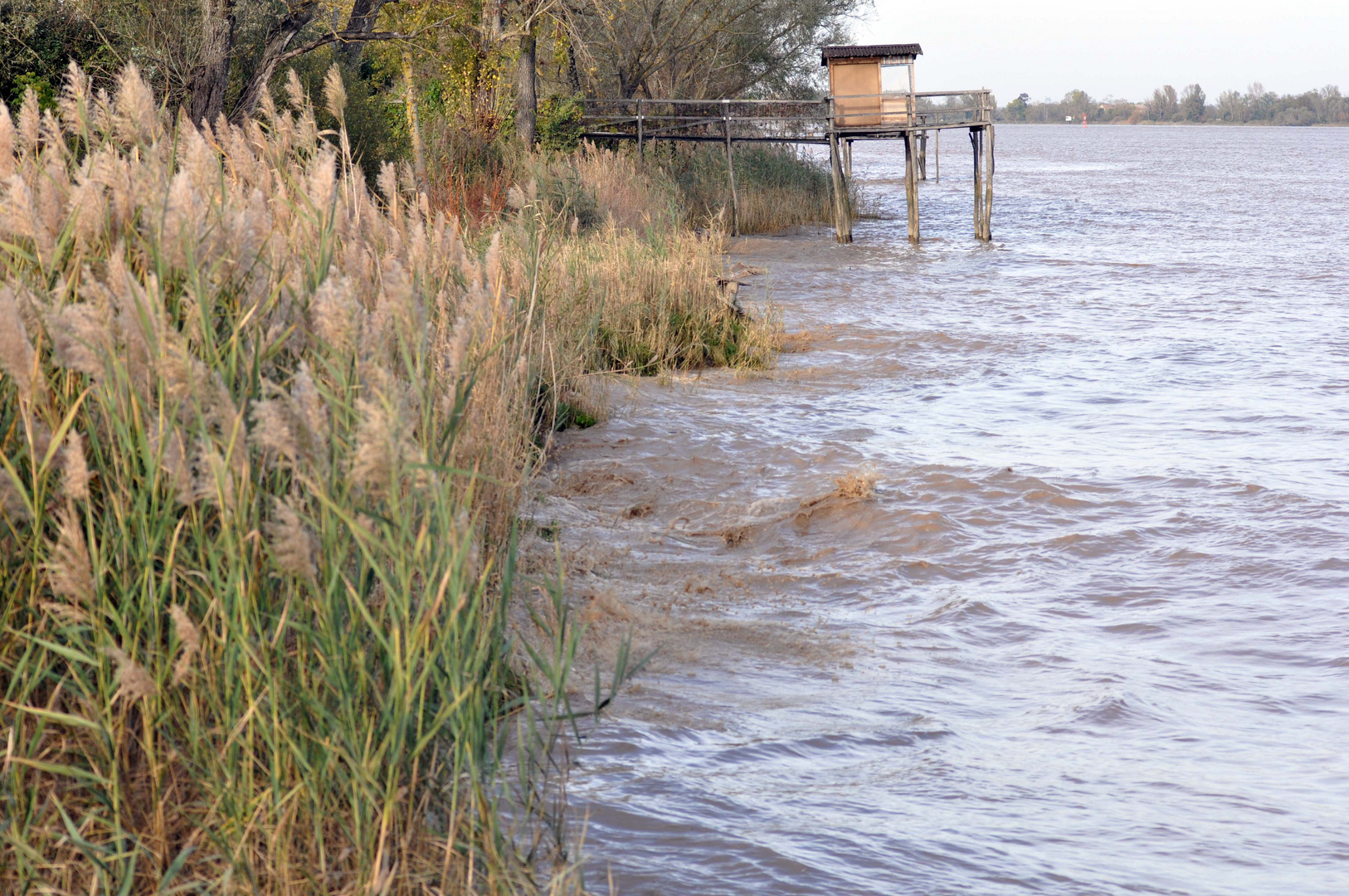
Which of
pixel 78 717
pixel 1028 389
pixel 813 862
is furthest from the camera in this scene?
pixel 1028 389

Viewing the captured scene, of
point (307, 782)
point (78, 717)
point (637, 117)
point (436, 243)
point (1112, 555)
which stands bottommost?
point (1112, 555)

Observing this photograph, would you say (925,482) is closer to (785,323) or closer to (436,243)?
(436,243)

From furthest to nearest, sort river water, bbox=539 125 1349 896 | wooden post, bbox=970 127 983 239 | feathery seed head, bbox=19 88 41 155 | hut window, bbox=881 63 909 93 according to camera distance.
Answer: hut window, bbox=881 63 909 93, wooden post, bbox=970 127 983 239, river water, bbox=539 125 1349 896, feathery seed head, bbox=19 88 41 155

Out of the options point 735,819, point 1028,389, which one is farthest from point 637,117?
point 735,819

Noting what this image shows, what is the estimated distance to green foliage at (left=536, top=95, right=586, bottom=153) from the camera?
68.2 feet

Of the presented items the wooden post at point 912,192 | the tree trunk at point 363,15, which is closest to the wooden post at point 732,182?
the wooden post at point 912,192

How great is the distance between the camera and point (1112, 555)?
6.34 meters

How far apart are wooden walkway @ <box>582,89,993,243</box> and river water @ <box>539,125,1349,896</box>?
35.9 feet

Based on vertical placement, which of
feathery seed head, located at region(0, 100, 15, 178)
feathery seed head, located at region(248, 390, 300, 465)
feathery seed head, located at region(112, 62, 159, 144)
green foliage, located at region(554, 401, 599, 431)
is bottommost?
green foliage, located at region(554, 401, 599, 431)

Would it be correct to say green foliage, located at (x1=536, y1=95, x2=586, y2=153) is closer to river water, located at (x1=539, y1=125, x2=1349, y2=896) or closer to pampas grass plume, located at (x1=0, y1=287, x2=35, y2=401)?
river water, located at (x1=539, y1=125, x2=1349, y2=896)

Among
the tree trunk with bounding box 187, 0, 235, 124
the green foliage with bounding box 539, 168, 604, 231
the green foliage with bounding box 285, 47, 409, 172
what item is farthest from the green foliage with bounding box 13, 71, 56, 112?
the green foliage with bounding box 539, 168, 604, 231

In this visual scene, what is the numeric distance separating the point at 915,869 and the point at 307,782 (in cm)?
164

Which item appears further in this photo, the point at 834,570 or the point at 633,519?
the point at 633,519

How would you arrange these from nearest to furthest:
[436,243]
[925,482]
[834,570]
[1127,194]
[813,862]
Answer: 1. [813,862]
2. [436,243]
3. [834,570]
4. [925,482]
5. [1127,194]
